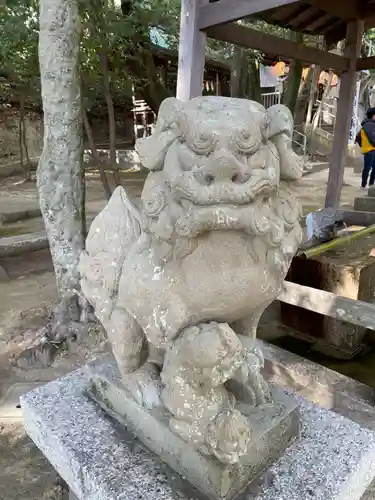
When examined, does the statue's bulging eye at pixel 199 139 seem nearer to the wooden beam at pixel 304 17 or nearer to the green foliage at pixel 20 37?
the wooden beam at pixel 304 17

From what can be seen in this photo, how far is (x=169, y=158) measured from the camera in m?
0.94

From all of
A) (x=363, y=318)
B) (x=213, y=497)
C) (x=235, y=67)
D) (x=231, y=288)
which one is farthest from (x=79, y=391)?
(x=235, y=67)

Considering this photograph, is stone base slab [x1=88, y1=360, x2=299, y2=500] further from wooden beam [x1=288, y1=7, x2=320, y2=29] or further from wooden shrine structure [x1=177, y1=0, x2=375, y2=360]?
wooden beam [x1=288, y1=7, x2=320, y2=29]

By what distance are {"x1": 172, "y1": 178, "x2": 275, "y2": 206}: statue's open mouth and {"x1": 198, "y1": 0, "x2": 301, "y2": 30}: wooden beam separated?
1.75 meters

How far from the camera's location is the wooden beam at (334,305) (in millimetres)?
2127

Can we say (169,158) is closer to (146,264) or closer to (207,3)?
(146,264)

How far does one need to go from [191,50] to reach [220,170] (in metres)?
1.90

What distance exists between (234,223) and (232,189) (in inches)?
2.7

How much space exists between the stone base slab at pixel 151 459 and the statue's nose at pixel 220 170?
749mm

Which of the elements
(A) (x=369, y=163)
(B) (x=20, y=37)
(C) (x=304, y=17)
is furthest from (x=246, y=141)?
(A) (x=369, y=163)

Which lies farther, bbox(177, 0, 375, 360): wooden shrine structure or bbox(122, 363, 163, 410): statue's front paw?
bbox(177, 0, 375, 360): wooden shrine structure

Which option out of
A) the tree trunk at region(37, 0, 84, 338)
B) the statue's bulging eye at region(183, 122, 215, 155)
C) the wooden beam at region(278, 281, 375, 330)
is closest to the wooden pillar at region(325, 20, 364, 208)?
the wooden beam at region(278, 281, 375, 330)

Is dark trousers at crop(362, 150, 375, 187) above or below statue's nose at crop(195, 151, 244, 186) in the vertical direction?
below

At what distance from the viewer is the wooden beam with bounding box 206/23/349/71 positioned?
2.71m
